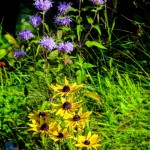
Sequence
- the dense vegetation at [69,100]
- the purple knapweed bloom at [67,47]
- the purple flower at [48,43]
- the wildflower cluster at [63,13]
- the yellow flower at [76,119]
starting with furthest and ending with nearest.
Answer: the wildflower cluster at [63,13] < the purple knapweed bloom at [67,47] < the purple flower at [48,43] < the dense vegetation at [69,100] < the yellow flower at [76,119]

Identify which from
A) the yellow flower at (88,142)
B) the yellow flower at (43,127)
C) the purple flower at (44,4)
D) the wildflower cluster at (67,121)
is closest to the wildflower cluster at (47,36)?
the purple flower at (44,4)

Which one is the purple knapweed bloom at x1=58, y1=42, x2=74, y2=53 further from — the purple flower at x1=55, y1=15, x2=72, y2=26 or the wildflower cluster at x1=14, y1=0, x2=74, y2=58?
the purple flower at x1=55, y1=15, x2=72, y2=26

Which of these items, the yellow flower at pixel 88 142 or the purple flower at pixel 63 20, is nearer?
the yellow flower at pixel 88 142

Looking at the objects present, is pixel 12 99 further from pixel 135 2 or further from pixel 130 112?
pixel 135 2

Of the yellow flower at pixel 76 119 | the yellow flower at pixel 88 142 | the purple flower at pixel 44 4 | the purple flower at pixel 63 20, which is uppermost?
the purple flower at pixel 44 4

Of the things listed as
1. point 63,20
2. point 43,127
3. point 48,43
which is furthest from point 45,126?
point 63,20

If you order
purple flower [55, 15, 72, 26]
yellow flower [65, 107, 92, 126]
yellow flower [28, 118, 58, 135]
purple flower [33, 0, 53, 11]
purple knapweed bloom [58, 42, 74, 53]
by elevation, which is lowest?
yellow flower [28, 118, 58, 135]

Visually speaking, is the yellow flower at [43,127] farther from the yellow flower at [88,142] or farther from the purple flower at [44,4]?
the purple flower at [44,4]

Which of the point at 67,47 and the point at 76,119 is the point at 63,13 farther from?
the point at 76,119

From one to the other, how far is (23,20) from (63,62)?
216 centimetres

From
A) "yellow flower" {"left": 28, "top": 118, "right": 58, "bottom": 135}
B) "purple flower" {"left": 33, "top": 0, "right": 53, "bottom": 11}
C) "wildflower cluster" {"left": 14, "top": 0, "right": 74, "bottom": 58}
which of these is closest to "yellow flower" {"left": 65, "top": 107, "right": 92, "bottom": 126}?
"yellow flower" {"left": 28, "top": 118, "right": 58, "bottom": 135}

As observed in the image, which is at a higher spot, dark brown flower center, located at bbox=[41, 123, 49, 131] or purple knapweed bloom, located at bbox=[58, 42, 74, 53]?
purple knapweed bloom, located at bbox=[58, 42, 74, 53]

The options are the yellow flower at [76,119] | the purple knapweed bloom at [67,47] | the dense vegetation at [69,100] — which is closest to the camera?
the yellow flower at [76,119]

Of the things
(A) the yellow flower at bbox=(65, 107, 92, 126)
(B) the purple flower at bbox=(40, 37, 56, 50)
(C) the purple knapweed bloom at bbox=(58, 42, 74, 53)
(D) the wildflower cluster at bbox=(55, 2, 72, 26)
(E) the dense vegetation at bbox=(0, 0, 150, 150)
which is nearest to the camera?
(A) the yellow flower at bbox=(65, 107, 92, 126)
